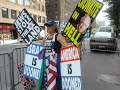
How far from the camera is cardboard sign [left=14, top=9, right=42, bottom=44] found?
23.4ft

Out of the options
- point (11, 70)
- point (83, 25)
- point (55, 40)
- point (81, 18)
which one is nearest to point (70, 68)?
point (55, 40)

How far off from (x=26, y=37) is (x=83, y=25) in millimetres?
1822

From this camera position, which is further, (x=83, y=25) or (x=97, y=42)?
(x=97, y=42)

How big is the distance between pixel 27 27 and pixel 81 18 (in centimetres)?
171

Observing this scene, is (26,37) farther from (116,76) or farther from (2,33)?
(2,33)

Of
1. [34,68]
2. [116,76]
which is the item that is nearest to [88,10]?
[34,68]

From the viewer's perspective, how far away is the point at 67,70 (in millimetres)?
5711

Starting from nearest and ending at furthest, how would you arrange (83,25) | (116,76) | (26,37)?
(83,25), (26,37), (116,76)

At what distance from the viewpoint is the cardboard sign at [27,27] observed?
7.13 metres

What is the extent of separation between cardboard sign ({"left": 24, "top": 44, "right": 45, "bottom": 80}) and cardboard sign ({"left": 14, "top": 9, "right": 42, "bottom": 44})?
34.7 inches

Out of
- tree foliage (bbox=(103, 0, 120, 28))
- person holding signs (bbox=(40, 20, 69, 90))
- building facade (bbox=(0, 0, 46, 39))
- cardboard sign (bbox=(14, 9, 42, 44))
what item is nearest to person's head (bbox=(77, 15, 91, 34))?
person holding signs (bbox=(40, 20, 69, 90))

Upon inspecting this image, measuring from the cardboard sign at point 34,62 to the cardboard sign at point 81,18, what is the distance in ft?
2.49

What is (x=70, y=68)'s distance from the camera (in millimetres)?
5672

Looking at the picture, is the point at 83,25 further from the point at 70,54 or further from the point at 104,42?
the point at 104,42
